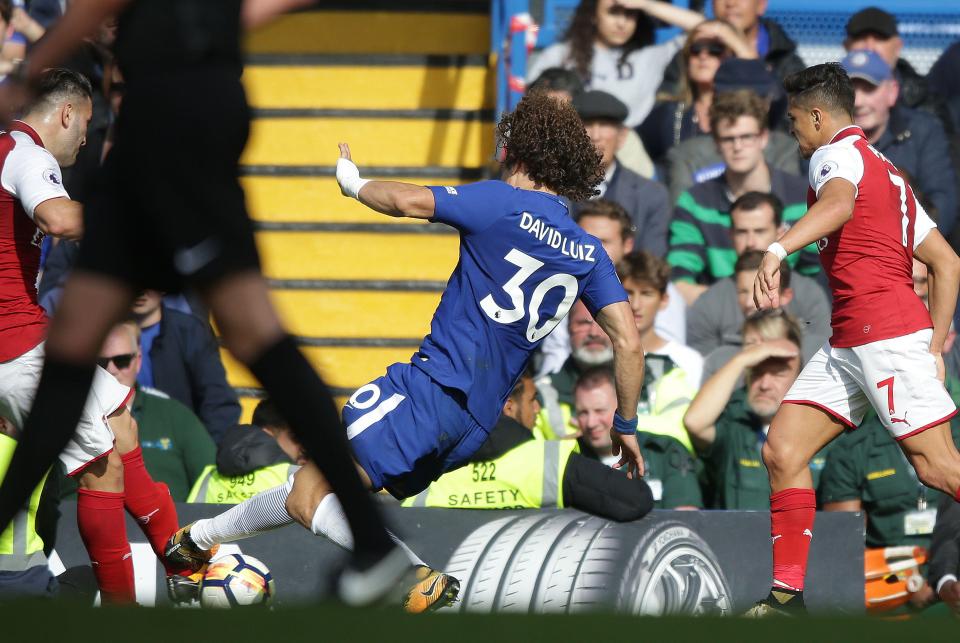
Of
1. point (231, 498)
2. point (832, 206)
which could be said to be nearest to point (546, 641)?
point (832, 206)

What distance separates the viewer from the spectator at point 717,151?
30.1ft

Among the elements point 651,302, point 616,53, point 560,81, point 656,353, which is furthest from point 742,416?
point 616,53

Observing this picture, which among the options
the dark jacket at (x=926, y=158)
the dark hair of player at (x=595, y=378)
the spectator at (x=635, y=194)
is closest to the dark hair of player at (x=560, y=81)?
the spectator at (x=635, y=194)

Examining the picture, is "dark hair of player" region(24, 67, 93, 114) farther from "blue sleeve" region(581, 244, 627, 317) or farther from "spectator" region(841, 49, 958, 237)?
"spectator" region(841, 49, 958, 237)

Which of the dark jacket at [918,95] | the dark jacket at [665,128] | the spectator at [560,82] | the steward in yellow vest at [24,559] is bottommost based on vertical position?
the steward in yellow vest at [24,559]

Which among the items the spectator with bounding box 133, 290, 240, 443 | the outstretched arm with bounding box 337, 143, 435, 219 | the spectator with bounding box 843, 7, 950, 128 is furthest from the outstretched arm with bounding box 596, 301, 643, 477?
the spectator with bounding box 843, 7, 950, 128

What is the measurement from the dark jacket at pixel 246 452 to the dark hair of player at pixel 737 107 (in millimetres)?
3740

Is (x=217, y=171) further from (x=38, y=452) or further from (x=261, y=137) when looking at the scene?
(x=261, y=137)

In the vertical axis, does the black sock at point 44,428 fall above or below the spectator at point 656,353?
above

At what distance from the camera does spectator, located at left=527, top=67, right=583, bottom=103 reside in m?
8.98

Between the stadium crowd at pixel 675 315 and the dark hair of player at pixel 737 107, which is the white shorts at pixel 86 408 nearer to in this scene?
the stadium crowd at pixel 675 315

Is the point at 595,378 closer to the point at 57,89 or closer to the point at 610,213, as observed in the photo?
the point at 610,213

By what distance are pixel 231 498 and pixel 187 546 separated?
1.24m

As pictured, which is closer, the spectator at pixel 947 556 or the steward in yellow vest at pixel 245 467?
the spectator at pixel 947 556
